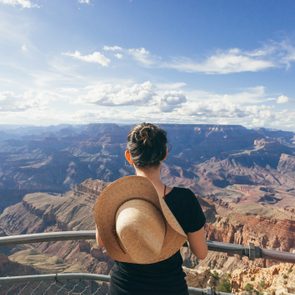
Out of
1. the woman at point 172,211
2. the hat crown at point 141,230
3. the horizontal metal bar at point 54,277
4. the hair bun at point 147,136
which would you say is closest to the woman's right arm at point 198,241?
the woman at point 172,211

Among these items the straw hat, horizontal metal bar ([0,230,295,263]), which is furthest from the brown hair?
horizontal metal bar ([0,230,295,263])

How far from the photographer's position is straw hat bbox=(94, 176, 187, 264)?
3.10m

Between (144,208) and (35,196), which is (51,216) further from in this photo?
(144,208)

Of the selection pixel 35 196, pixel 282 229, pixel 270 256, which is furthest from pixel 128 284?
pixel 35 196

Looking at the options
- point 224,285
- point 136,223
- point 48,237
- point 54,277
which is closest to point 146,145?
point 136,223

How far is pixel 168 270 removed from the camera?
353 cm

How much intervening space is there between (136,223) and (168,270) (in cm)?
76

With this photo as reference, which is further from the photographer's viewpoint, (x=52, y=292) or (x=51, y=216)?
(x=51, y=216)

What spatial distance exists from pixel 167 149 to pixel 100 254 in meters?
111

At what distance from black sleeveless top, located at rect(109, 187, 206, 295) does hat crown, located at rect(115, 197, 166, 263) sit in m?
0.30

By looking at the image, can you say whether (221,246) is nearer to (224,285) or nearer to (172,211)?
(172,211)

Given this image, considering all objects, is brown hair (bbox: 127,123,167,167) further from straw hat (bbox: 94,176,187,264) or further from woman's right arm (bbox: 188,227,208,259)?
woman's right arm (bbox: 188,227,208,259)

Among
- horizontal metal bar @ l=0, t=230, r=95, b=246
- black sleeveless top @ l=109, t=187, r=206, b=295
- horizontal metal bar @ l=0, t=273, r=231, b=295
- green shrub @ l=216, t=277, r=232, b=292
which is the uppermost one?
black sleeveless top @ l=109, t=187, r=206, b=295

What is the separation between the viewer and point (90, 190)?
171125mm
